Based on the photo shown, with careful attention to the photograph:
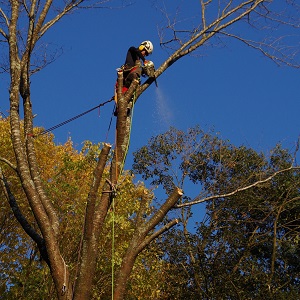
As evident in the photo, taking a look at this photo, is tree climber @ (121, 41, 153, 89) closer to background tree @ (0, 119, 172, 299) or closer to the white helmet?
the white helmet

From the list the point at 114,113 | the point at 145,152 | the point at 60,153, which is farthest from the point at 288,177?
the point at 114,113

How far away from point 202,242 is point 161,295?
9.34ft

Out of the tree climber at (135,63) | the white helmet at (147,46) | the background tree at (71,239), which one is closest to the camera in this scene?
the tree climber at (135,63)

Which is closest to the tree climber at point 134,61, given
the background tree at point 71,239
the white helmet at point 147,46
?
the white helmet at point 147,46

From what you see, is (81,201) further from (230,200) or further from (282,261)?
(282,261)

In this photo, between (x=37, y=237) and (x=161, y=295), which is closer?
(x=37, y=237)

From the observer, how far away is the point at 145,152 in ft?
79.3

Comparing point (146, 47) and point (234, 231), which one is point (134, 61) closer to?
point (146, 47)

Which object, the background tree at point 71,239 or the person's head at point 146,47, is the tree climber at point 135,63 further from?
the background tree at point 71,239

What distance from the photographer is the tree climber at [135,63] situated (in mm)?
8484

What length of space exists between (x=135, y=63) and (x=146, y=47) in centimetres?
84

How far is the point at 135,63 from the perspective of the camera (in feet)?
29.0

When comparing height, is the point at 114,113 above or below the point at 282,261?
below

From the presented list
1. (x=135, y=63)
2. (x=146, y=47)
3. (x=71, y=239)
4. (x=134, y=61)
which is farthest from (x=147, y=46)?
(x=71, y=239)
